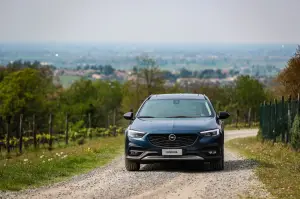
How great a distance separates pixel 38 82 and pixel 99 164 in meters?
80.1

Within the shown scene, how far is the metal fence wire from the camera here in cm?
2738

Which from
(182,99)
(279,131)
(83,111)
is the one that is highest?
(182,99)

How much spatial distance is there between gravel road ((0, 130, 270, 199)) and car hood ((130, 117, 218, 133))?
939mm

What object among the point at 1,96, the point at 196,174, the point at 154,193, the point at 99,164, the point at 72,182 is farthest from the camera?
the point at 1,96

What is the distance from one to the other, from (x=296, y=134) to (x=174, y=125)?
1023 cm

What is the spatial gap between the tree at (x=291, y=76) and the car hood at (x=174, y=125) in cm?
2598

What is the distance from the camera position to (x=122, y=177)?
611 inches

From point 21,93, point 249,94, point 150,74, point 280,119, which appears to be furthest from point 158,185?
point 249,94

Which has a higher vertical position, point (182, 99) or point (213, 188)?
point (182, 99)

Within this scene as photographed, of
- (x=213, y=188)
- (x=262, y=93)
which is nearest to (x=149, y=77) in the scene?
(x=262, y=93)

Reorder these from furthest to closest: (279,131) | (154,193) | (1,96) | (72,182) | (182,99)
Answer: (1,96)
(279,131)
(182,99)
(72,182)
(154,193)

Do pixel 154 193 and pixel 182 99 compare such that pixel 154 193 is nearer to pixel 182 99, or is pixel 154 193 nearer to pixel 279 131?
pixel 182 99

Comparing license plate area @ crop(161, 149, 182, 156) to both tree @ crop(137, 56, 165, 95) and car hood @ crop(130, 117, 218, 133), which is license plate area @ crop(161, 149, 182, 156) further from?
tree @ crop(137, 56, 165, 95)

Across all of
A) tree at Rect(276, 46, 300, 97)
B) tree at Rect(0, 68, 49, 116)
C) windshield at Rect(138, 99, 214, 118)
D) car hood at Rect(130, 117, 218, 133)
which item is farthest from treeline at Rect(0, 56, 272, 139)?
car hood at Rect(130, 117, 218, 133)
